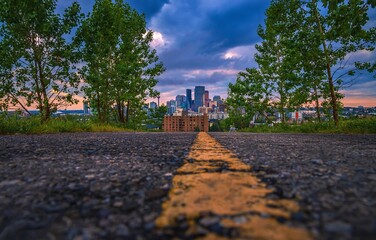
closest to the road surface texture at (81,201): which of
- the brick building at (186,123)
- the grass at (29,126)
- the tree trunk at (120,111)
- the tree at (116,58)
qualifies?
the grass at (29,126)

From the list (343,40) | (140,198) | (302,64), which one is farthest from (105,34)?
(140,198)

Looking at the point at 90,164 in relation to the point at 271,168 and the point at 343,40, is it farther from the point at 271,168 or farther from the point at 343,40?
the point at 343,40

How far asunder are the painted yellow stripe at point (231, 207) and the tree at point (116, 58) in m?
12.9

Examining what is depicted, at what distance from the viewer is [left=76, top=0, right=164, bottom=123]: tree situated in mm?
14237

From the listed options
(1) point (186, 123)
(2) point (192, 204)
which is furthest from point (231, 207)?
(1) point (186, 123)

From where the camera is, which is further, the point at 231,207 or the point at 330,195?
the point at 330,195

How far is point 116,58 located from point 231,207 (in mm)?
21229

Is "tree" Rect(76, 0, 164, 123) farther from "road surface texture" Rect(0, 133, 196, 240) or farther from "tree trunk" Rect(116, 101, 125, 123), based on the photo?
"road surface texture" Rect(0, 133, 196, 240)

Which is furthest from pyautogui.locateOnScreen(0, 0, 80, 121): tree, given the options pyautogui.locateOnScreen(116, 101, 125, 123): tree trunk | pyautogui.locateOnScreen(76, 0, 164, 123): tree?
pyautogui.locateOnScreen(116, 101, 125, 123): tree trunk

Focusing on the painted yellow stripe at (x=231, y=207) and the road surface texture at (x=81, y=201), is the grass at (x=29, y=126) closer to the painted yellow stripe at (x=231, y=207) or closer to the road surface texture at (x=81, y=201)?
the road surface texture at (x=81, y=201)

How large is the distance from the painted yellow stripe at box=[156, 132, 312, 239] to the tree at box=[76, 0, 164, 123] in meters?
12.9

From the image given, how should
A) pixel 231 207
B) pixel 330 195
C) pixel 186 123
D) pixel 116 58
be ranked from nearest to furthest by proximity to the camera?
pixel 231 207
pixel 330 195
pixel 116 58
pixel 186 123

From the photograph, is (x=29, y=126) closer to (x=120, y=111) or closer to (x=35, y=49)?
(x=35, y=49)

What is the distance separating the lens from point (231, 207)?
1.29 meters
